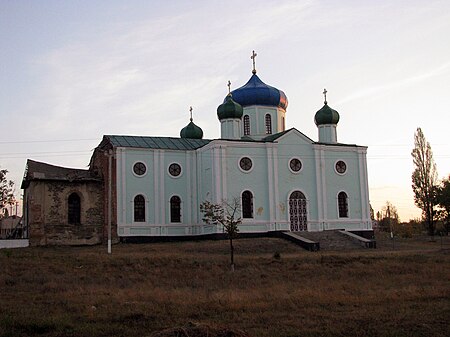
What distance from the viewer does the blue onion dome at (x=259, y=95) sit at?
4297 centimetres

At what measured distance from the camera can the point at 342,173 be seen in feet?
136

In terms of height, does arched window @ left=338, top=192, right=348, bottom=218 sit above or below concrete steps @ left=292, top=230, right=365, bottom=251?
above

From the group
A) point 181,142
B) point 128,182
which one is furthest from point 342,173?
point 128,182

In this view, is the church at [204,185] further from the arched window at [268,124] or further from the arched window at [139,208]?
the arched window at [268,124]

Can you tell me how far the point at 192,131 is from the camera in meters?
46.1

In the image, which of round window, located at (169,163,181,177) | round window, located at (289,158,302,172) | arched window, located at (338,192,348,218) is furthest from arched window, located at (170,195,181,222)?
arched window, located at (338,192,348,218)

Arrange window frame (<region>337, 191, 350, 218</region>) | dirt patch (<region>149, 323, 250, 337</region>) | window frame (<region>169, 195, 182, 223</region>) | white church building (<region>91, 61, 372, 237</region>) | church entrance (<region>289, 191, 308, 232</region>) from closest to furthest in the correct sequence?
dirt patch (<region>149, 323, 250, 337</region>) → white church building (<region>91, 61, 372, 237</region>) → church entrance (<region>289, 191, 308, 232</region>) → window frame (<region>169, 195, 182, 223</region>) → window frame (<region>337, 191, 350, 218</region>)

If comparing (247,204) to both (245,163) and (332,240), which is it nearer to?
(245,163)

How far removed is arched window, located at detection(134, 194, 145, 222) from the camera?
38.1 meters

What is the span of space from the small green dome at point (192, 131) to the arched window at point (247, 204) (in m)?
9.82

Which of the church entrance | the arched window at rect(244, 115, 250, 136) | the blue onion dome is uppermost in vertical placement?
the blue onion dome

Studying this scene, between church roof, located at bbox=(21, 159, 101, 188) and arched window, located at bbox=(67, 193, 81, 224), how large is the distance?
4.04 feet

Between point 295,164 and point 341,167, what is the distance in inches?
152

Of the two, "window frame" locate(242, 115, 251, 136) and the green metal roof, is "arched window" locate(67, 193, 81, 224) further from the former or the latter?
"window frame" locate(242, 115, 251, 136)
